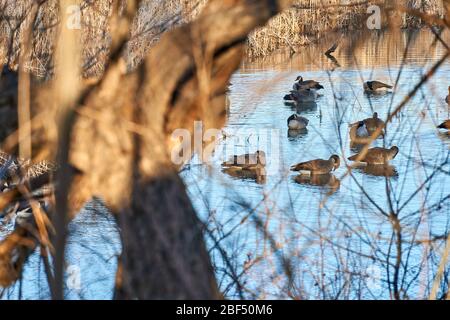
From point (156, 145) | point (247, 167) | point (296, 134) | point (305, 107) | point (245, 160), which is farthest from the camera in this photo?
point (305, 107)

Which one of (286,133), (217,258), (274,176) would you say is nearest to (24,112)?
→ (217,258)

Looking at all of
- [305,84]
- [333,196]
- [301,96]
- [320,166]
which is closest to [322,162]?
[320,166]

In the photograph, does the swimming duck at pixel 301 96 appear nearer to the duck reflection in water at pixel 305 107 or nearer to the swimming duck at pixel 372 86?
the duck reflection in water at pixel 305 107

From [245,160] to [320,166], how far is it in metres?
1.86

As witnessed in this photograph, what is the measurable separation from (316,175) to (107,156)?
5.44 m

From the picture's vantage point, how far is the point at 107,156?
92.5 inches

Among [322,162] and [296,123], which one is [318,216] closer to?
[322,162]

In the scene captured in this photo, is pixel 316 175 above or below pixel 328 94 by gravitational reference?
below

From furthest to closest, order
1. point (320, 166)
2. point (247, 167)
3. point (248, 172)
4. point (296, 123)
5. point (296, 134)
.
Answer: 1. point (296, 123)
2. point (296, 134)
3. point (320, 166)
4. point (248, 172)
5. point (247, 167)

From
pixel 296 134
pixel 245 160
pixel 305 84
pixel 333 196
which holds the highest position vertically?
pixel 305 84

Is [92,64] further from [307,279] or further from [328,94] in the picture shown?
[328,94]

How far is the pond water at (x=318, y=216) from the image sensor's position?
3.24 metres

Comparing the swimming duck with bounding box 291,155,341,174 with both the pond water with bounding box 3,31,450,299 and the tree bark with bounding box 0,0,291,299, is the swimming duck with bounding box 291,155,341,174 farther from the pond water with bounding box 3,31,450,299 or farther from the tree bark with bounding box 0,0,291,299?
the tree bark with bounding box 0,0,291,299

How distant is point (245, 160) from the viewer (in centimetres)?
646
